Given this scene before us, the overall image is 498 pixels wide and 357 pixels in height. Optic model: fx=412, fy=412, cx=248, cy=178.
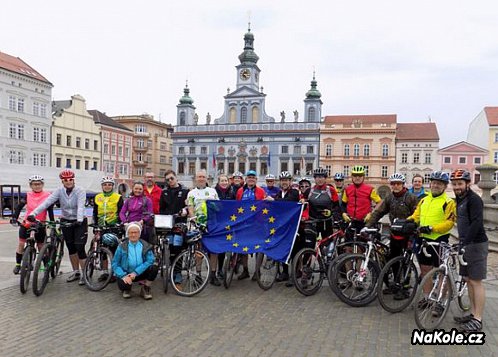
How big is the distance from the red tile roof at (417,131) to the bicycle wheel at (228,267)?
62.6 metres

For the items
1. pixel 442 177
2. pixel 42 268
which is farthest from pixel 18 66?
pixel 442 177

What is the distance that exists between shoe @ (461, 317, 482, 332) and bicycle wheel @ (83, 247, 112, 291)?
16.9 ft

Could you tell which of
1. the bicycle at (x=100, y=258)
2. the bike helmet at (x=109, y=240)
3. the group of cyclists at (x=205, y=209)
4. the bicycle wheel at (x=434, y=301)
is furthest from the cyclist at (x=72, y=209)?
the bicycle wheel at (x=434, y=301)

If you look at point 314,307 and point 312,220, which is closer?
point 314,307

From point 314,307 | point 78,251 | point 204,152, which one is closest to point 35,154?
point 204,152

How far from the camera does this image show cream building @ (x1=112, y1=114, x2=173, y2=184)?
7500 cm

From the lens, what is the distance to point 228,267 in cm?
704

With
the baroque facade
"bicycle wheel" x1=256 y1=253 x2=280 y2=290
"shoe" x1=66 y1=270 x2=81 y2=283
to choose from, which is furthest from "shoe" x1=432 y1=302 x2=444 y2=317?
the baroque facade

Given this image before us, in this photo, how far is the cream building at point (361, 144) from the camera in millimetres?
64938

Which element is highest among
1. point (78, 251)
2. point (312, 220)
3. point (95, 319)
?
point (312, 220)

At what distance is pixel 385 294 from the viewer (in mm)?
5914

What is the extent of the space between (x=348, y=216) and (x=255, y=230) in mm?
1617

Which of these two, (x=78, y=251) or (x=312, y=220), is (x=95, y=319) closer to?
(x=78, y=251)

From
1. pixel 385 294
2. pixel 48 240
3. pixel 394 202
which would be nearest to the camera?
pixel 385 294
